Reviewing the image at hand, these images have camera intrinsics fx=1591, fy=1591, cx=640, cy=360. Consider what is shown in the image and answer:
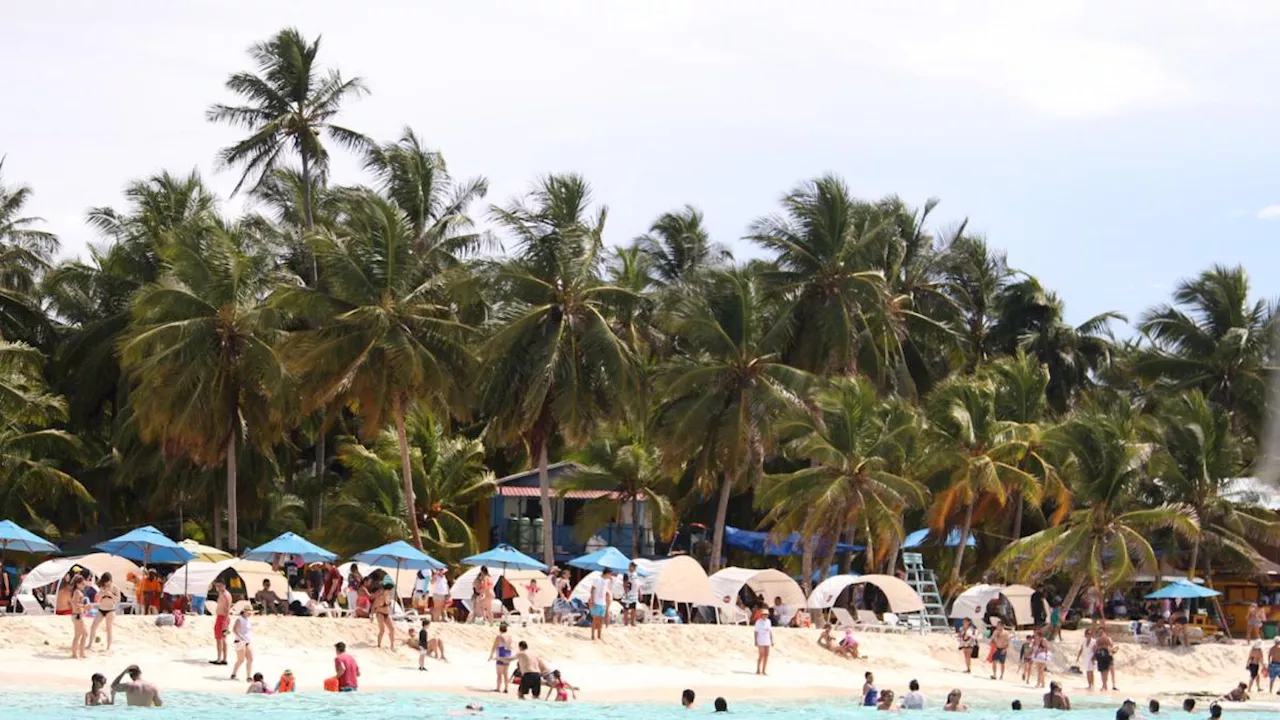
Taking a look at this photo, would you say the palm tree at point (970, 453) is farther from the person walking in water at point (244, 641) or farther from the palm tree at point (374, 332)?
the person walking in water at point (244, 641)

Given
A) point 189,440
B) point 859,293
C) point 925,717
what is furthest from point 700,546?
point 925,717

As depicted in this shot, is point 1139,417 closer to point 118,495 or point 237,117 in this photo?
point 237,117

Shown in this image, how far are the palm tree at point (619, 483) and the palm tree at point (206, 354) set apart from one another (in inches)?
347

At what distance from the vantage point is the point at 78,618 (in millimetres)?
24438

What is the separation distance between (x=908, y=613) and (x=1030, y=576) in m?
2.95

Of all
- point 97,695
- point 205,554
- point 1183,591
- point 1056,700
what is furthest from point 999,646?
point 97,695

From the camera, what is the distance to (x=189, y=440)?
1448 inches

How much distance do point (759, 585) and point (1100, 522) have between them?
310 inches

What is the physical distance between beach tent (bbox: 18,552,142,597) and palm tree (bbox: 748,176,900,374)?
17599 millimetres

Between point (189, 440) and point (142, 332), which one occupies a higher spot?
point (142, 332)

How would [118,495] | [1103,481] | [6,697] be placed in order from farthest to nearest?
1. [118,495]
2. [1103,481]
3. [6,697]

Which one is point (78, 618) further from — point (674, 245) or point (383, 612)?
point (674, 245)

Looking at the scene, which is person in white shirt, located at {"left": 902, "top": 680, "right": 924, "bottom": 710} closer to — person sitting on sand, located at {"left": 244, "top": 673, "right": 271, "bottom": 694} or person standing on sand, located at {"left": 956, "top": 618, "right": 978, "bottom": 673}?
person standing on sand, located at {"left": 956, "top": 618, "right": 978, "bottom": 673}

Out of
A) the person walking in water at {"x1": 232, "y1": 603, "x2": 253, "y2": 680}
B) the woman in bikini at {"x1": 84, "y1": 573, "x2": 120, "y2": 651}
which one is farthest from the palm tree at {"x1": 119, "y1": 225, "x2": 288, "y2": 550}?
the person walking in water at {"x1": 232, "y1": 603, "x2": 253, "y2": 680}
